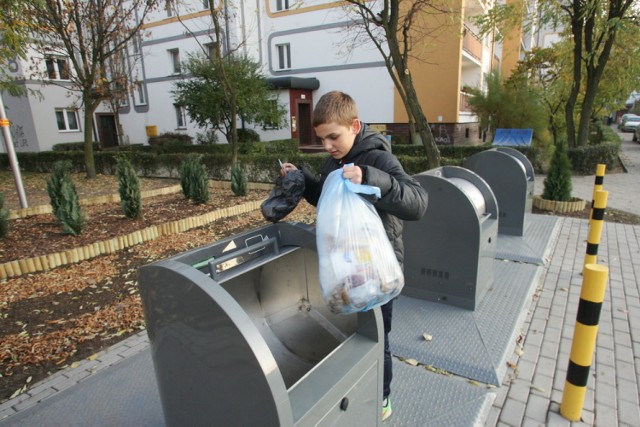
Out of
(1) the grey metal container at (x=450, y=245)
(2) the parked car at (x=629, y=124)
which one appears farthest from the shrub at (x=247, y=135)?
(2) the parked car at (x=629, y=124)

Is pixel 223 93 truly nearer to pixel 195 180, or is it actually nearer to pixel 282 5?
pixel 195 180

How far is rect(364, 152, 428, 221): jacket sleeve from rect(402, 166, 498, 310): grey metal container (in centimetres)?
171

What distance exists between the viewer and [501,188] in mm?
5480

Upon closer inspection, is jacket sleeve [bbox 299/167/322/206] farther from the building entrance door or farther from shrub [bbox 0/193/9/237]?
the building entrance door

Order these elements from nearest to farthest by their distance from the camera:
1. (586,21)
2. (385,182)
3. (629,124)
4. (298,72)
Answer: (385,182) < (586,21) < (298,72) < (629,124)

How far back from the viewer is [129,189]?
20.7ft

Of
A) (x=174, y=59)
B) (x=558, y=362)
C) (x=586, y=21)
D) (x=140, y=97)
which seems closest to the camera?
(x=558, y=362)

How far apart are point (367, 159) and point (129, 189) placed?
5.67 metres

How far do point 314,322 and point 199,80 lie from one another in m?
17.3

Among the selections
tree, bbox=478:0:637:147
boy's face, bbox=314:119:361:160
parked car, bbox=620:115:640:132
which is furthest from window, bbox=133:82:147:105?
parked car, bbox=620:115:640:132

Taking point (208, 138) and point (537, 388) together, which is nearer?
point (537, 388)

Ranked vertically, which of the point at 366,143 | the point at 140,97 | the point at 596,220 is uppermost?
the point at 140,97

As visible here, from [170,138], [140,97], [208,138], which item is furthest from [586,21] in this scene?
[140,97]

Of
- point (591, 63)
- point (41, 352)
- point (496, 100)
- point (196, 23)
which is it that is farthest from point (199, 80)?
point (41, 352)
